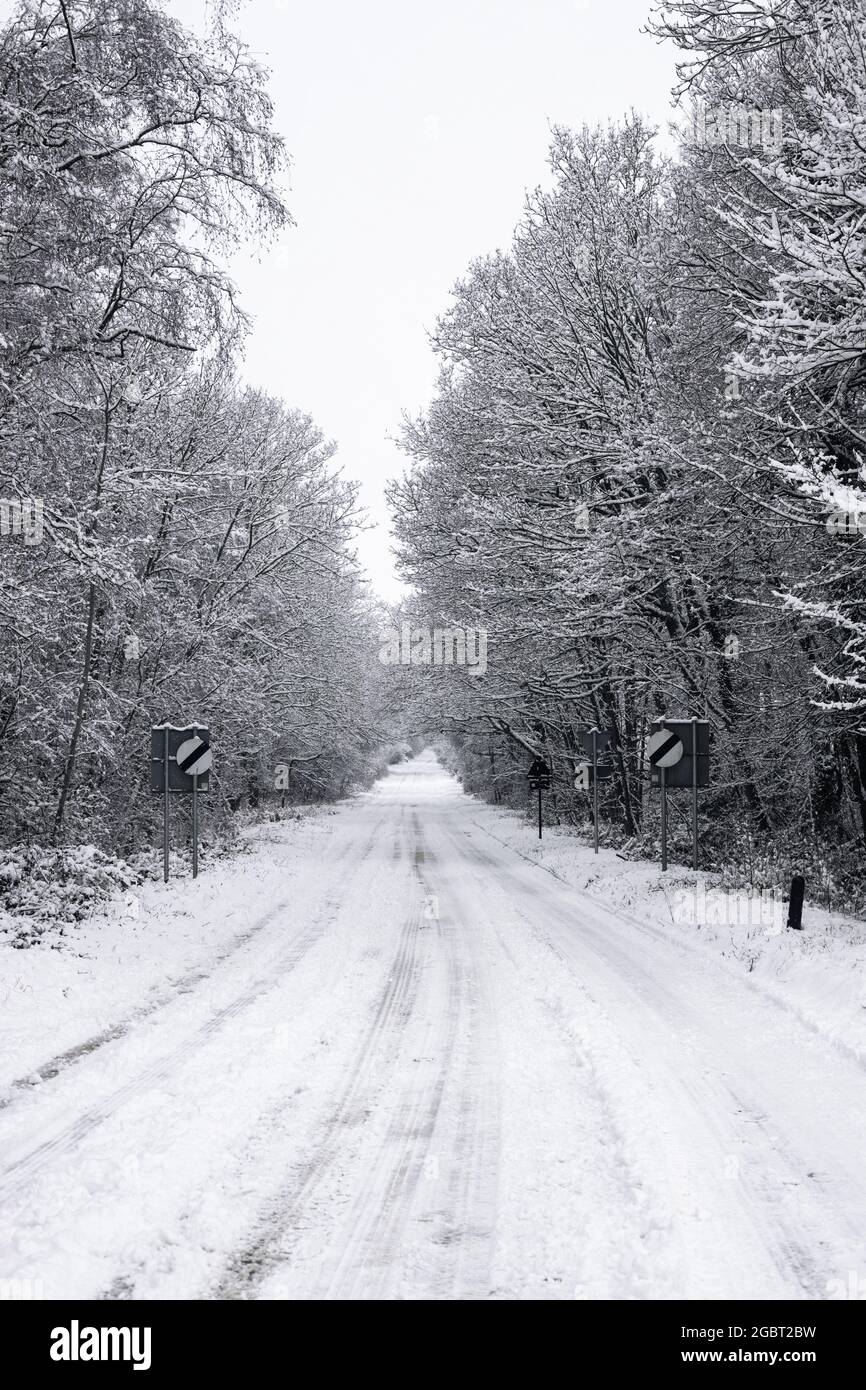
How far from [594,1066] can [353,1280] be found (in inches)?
111

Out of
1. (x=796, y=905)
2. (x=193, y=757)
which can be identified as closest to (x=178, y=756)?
(x=193, y=757)

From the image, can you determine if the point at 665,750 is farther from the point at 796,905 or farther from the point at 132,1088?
the point at 132,1088

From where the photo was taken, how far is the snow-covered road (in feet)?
11.2

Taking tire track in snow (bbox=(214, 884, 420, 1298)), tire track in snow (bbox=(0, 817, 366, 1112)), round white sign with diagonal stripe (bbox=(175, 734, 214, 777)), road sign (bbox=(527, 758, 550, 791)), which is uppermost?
round white sign with diagonal stripe (bbox=(175, 734, 214, 777))

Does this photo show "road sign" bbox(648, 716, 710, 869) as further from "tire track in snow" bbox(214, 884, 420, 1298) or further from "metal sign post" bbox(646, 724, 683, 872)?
"tire track in snow" bbox(214, 884, 420, 1298)

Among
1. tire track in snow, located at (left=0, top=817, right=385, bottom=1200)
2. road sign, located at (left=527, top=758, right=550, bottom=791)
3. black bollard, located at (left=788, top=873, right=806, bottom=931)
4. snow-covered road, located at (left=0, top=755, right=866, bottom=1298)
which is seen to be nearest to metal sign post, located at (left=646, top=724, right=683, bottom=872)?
black bollard, located at (left=788, top=873, right=806, bottom=931)

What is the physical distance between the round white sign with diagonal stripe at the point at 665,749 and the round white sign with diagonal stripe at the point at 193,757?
699 centimetres

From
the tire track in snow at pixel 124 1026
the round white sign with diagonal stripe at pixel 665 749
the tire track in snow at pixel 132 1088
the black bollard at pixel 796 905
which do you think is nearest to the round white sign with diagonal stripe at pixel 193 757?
the tire track in snow at pixel 124 1026

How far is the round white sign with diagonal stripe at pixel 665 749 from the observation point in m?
15.1

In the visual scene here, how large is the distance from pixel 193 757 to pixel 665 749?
7413 mm

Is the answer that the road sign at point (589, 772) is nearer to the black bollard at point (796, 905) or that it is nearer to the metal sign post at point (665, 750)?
the metal sign post at point (665, 750)

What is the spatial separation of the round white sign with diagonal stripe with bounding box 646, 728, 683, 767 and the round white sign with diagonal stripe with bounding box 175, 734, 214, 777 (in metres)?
6.99

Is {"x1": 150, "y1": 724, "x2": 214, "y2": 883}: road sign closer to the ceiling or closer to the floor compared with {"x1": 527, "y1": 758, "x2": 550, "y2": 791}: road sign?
closer to the ceiling

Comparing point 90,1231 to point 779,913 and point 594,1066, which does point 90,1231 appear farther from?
point 779,913
